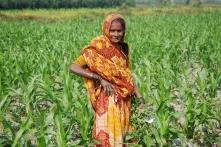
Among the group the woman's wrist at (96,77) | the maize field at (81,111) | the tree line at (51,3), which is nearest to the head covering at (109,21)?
the woman's wrist at (96,77)

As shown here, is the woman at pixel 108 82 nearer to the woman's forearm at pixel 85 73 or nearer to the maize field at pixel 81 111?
the woman's forearm at pixel 85 73

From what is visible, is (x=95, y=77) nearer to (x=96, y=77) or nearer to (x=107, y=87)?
(x=96, y=77)

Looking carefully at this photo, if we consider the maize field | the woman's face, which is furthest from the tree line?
the woman's face

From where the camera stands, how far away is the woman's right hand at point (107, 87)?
3.20 meters

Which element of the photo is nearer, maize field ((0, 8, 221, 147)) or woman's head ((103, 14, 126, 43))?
woman's head ((103, 14, 126, 43))

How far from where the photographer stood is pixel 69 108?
4727 millimetres

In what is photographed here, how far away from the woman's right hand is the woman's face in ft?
1.10

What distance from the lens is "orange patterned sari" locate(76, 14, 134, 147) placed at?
3.20 meters

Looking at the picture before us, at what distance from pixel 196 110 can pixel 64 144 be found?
5.61 feet

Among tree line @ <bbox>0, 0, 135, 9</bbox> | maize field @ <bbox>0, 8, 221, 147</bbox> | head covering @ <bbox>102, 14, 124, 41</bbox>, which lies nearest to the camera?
head covering @ <bbox>102, 14, 124, 41</bbox>

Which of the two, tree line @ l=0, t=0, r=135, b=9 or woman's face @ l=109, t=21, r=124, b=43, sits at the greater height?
tree line @ l=0, t=0, r=135, b=9

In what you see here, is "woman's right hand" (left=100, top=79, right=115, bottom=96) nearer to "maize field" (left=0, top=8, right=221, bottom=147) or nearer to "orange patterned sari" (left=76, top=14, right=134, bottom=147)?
"orange patterned sari" (left=76, top=14, right=134, bottom=147)

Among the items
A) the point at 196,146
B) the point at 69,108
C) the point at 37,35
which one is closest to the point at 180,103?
the point at 196,146

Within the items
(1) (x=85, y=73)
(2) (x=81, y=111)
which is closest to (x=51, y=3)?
(2) (x=81, y=111)
